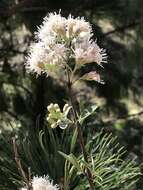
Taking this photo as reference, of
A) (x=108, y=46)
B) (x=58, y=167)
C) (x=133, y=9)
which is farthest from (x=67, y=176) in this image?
(x=108, y=46)

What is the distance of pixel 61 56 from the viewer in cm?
100

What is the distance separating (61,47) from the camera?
3.31 ft

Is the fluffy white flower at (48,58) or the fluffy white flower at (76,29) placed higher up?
the fluffy white flower at (76,29)

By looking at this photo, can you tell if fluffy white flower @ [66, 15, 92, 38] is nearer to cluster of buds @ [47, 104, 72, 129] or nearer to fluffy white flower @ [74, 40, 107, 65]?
fluffy white flower @ [74, 40, 107, 65]

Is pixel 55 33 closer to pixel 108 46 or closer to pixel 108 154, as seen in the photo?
pixel 108 154

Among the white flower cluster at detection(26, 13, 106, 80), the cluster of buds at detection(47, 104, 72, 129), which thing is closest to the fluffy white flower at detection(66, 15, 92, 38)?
the white flower cluster at detection(26, 13, 106, 80)

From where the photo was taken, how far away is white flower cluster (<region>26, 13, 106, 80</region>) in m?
1.01

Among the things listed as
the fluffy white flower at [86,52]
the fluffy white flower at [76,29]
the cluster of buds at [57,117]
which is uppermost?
the fluffy white flower at [76,29]

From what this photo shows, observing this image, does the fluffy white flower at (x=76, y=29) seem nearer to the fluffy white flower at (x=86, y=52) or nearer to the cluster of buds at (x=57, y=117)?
the fluffy white flower at (x=86, y=52)

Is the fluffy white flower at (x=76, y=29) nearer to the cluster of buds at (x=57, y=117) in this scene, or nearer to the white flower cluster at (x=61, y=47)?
the white flower cluster at (x=61, y=47)

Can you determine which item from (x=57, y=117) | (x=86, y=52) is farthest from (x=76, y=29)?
(x=57, y=117)

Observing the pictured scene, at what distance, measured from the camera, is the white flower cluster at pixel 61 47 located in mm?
1007

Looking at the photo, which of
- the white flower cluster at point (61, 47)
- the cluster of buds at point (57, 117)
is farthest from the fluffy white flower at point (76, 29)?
the cluster of buds at point (57, 117)

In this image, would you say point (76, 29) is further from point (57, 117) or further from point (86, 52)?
point (57, 117)
